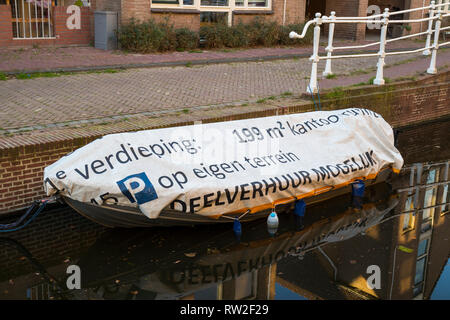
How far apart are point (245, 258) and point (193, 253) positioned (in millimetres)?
589

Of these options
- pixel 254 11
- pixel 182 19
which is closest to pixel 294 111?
pixel 182 19

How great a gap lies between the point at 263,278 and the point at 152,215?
1404mm

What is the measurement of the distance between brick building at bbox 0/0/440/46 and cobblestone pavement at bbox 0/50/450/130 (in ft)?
9.25

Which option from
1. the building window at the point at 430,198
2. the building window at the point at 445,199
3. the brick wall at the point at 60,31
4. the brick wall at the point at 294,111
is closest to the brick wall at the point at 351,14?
the brick wall at the point at 294,111

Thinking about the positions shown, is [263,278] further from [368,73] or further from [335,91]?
[368,73]

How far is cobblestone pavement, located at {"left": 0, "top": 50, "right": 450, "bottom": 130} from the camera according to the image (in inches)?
351

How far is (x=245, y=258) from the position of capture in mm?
6406

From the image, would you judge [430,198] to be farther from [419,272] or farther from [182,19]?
[182,19]

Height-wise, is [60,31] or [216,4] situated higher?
[216,4]

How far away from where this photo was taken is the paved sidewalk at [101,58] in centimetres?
1239

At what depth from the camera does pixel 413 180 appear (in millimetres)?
9172

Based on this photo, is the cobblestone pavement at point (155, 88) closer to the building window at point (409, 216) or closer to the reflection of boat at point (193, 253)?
the reflection of boat at point (193, 253)

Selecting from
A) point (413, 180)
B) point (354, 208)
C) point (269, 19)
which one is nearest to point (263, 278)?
point (354, 208)

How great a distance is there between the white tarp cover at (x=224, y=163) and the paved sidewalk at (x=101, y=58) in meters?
6.04
